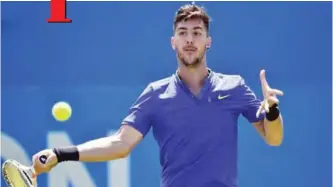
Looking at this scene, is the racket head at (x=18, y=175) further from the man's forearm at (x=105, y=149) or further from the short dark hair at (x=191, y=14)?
the short dark hair at (x=191, y=14)

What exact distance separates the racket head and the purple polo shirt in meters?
0.47

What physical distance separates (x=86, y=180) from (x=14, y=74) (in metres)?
0.84

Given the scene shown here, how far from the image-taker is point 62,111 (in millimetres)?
4695

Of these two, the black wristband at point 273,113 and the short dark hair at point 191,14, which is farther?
the short dark hair at point 191,14

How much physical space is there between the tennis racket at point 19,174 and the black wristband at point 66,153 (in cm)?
6

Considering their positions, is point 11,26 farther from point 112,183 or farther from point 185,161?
point 185,161

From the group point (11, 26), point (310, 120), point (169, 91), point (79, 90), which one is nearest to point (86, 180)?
point (79, 90)

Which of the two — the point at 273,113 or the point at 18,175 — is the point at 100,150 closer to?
the point at 18,175

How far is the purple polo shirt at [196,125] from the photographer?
298 cm

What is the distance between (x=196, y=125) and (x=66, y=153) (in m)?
0.54

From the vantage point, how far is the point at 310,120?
4.75 metres

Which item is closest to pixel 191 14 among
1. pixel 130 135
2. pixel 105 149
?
pixel 130 135

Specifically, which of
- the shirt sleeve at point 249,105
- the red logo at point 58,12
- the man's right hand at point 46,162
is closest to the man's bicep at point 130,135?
the man's right hand at point 46,162

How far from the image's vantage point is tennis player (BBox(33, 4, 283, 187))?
2980mm
